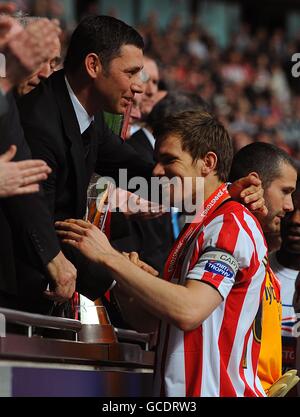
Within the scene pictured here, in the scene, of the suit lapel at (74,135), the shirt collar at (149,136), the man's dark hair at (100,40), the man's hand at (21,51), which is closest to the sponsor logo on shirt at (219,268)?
the suit lapel at (74,135)

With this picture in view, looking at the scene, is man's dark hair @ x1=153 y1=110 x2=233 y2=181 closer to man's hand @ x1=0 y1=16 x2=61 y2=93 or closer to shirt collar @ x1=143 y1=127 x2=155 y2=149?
man's hand @ x1=0 y1=16 x2=61 y2=93

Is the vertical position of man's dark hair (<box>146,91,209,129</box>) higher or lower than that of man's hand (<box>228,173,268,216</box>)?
higher

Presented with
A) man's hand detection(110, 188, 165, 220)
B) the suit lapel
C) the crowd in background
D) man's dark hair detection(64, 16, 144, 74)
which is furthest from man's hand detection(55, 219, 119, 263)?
the crowd in background

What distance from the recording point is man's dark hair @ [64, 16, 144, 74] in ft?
15.0

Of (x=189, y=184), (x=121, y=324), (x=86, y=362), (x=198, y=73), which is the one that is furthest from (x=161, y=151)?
(x=198, y=73)

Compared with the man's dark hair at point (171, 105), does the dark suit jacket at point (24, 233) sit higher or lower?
lower

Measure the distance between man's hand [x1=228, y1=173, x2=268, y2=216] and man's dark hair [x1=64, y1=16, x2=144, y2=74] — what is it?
79 cm

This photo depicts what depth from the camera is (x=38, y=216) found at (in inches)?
159

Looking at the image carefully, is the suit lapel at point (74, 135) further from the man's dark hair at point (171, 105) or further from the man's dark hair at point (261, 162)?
the man's dark hair at point (171, 105)

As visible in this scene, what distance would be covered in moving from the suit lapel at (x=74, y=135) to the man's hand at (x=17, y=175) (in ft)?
2.58

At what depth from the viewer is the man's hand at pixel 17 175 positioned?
141 inches

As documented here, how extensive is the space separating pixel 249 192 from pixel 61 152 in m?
0.84

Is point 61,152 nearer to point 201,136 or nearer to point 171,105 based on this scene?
point 201,136

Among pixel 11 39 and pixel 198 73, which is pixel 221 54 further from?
pixel 11 39
